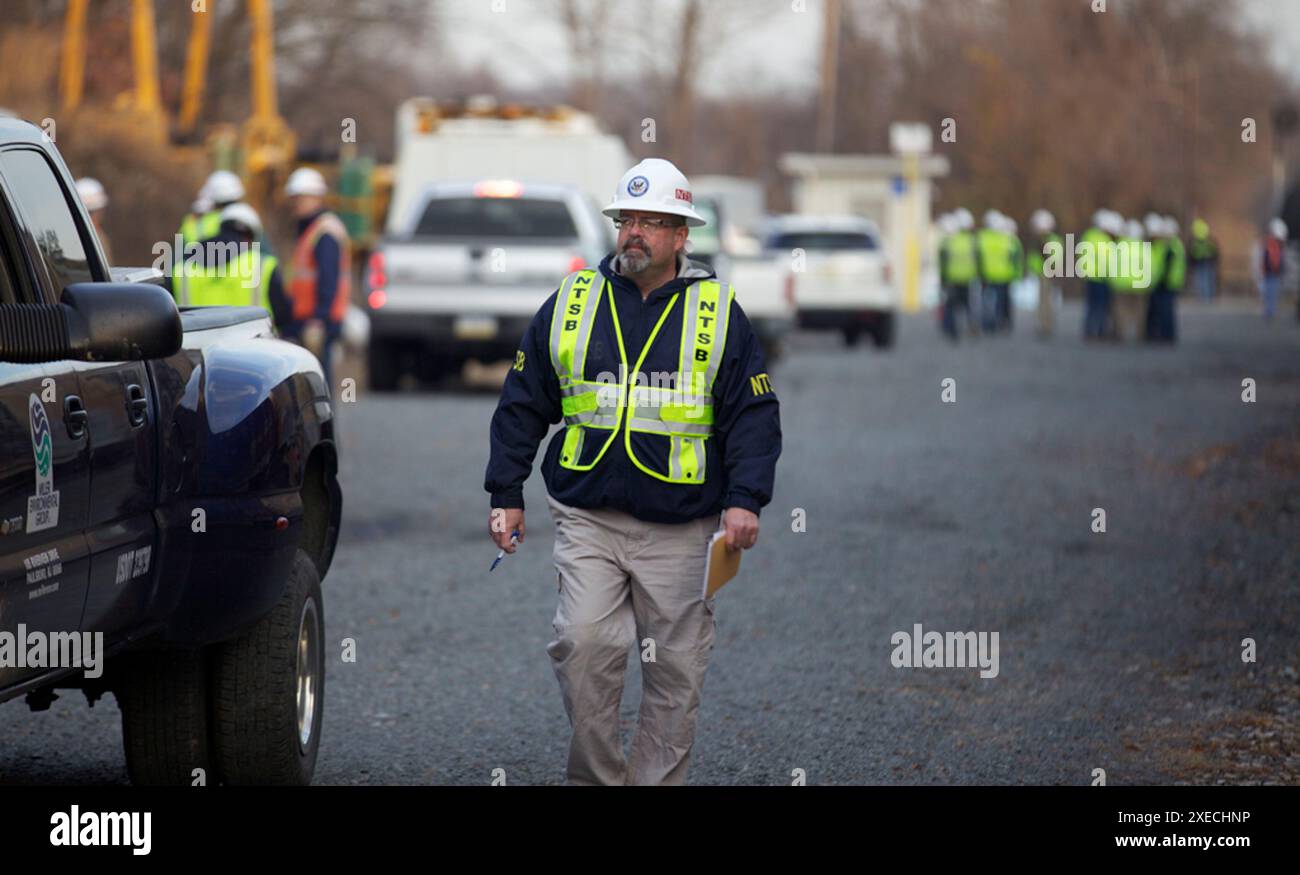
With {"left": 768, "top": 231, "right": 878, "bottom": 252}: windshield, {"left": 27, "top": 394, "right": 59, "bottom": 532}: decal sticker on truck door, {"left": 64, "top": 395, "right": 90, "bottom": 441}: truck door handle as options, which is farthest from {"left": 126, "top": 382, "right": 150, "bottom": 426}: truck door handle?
{"left": 768, "top": 231, "right": 878, "bottom": 252}: windshield

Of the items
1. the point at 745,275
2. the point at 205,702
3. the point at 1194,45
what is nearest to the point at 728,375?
the point at 205,702

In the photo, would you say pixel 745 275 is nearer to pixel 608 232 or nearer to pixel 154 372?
pixel 608 232

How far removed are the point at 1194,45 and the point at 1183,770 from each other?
6456 centimetres

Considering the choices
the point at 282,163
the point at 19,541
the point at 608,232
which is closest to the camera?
the point at 19,541

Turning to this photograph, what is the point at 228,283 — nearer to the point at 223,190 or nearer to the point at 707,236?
the point at 223,190

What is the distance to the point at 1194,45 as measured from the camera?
68188 mm

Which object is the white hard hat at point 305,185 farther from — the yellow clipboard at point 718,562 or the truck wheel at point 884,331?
the truck wheel at point 884,331

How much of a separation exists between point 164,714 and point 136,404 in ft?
3.17

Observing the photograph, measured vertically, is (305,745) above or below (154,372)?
below

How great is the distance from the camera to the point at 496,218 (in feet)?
70.1

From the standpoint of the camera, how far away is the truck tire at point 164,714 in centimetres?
579

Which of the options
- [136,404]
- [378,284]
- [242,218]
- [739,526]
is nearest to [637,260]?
[739,526]

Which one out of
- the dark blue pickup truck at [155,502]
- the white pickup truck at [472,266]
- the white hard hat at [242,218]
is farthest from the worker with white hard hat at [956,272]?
the dark blue pickup truck at [155,502]

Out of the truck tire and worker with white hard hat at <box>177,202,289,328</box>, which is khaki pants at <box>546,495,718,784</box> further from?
worker with white hard hat at <box>177,202,289,328</box>
